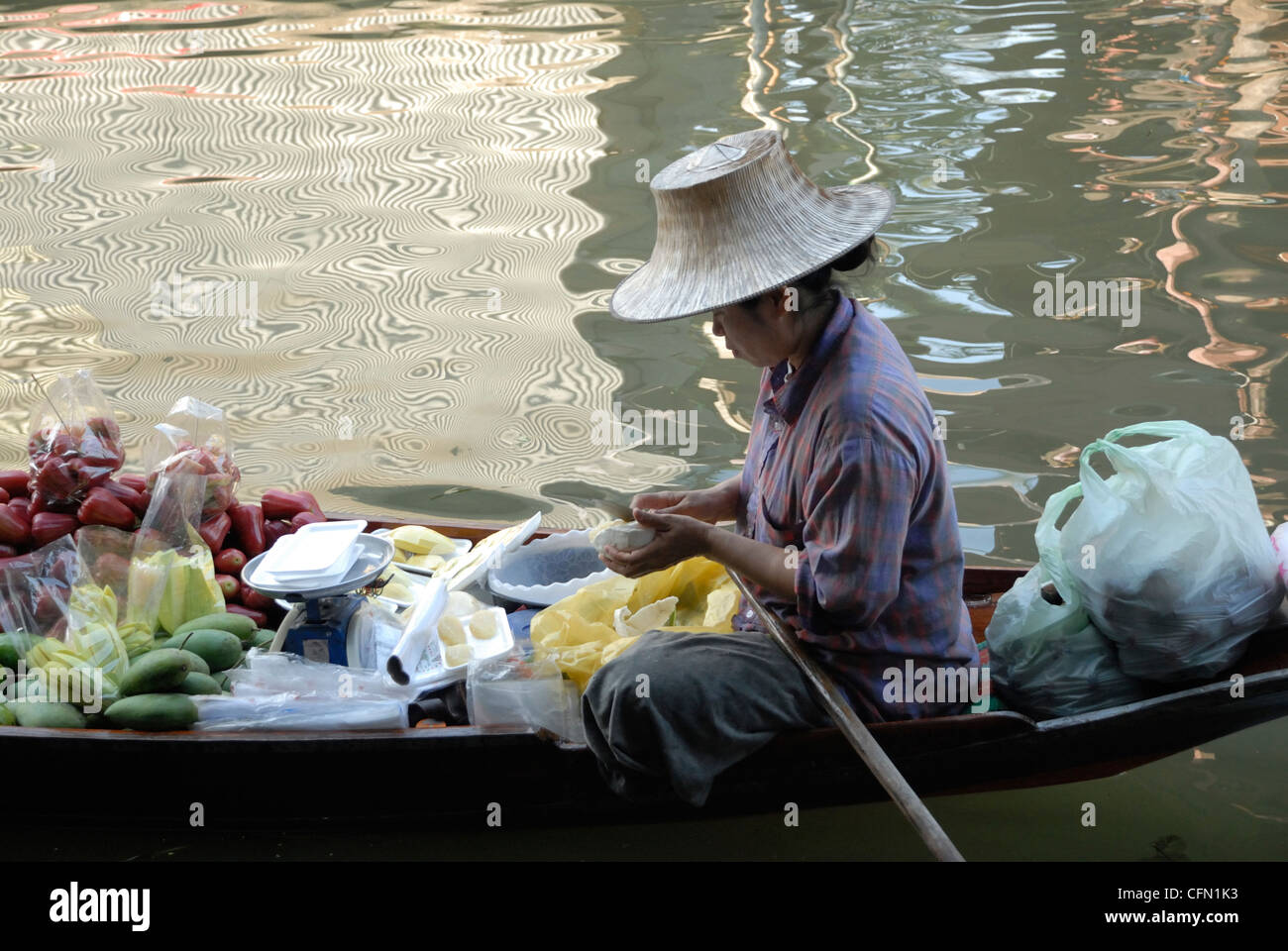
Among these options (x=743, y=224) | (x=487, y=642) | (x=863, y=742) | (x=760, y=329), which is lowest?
(x=487, y=642)

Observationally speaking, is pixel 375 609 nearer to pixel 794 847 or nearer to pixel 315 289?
pixel 794 847

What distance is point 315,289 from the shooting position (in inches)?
290

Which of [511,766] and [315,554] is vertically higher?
[315,554]

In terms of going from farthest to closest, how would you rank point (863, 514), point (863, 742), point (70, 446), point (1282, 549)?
1. point (70, 446)
2. point (1282, 549)
3. point (863, 742)
4. point (863, 514)

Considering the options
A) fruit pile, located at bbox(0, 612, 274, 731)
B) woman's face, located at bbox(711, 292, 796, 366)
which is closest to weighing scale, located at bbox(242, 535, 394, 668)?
fruit pile, located at bbox(0, 612, 274, 731)

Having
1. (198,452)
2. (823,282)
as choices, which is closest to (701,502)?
(823,282)

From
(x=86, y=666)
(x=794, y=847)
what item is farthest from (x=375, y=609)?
(x=794, y=847)

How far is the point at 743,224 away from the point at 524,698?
111 cm

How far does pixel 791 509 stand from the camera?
2.51 meters

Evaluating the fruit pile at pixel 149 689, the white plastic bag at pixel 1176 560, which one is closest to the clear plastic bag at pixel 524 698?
the fruit pile at pixel 149 689

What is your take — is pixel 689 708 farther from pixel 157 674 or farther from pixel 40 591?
pixel 40 591

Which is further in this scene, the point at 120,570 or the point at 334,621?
the point at 120,570

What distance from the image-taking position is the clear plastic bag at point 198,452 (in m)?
3.37

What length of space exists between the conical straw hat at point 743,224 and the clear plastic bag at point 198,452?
1.47m
